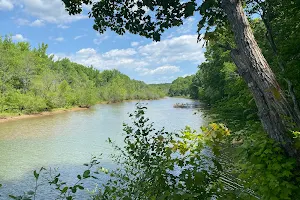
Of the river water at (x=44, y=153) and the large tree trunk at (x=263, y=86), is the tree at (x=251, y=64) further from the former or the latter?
the river water at (x=44, y=153)

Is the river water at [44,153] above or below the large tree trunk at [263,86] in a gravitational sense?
below

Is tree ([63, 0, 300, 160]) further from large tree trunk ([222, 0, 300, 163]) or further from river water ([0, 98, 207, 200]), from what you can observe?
river water ([0, 98, 207, 200])

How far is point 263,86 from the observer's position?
3184 mm

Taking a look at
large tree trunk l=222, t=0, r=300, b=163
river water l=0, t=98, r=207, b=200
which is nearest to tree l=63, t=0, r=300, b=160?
large tree trunk l=222, t=0, r=300, b=163

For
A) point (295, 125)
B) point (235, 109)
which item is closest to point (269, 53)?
point (235, 109)

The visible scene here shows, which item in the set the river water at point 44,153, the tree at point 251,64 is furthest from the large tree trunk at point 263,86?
the river water at point 44,153

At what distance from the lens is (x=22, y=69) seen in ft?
173

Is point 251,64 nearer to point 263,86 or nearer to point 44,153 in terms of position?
point 263,86

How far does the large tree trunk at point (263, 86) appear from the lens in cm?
305

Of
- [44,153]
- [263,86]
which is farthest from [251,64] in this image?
[44,153]

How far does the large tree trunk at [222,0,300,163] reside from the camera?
10.0 feet

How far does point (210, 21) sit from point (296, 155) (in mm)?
2179

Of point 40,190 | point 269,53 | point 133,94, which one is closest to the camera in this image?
point 269,53

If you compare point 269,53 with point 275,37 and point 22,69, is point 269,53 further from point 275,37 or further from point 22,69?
point 22,69
